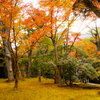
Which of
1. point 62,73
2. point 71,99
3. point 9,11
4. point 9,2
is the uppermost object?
point 9,2

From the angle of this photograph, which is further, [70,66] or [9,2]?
[70,66]

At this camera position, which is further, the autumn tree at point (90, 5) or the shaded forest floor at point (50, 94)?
the shaded forest floor at point (50, 94)

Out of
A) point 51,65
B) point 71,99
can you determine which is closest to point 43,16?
point 51,65

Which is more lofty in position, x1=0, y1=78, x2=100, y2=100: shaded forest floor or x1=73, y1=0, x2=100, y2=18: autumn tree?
x1=73, y1=0, x2=100, y2=18: autumn tree

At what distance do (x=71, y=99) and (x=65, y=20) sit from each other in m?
5.43

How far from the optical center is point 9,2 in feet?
19.2

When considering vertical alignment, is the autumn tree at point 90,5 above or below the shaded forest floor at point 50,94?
above

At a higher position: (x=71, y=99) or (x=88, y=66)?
(x=88, y=66)

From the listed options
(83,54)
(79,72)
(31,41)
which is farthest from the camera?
(83,54)

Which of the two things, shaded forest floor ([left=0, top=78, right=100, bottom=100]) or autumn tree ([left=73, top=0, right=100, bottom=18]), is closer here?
autumn tree ([left=73, top=0, right=100, bottom=18])

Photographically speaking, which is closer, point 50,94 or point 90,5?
point 90,5

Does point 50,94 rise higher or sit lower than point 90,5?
lower

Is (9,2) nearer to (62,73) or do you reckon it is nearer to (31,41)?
(31,41)

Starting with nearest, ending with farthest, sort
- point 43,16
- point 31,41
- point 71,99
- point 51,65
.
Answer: point 71,99, point 31,41, point 43,16, point 51,65
